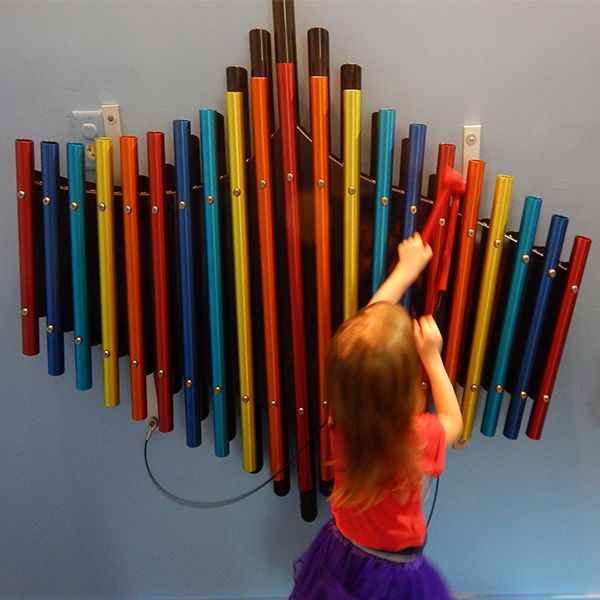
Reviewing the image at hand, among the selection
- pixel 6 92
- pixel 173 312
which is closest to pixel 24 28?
pixel 6 92

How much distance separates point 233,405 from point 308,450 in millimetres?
148

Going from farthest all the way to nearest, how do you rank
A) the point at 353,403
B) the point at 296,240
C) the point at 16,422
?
the point at 16,422 → the point at 296,240 → the point at 353,403

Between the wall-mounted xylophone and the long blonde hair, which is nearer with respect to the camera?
the long blonde hair

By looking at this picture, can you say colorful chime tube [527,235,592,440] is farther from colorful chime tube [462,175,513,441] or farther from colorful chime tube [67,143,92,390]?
colorful chime tube [67,143,92,390]

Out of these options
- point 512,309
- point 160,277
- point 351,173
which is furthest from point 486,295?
point 160,277

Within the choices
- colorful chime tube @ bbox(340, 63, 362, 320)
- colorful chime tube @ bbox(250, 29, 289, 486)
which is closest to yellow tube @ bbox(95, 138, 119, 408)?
colorful chime tube @ bbox(250, 29, 289, 486)

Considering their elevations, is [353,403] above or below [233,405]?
above

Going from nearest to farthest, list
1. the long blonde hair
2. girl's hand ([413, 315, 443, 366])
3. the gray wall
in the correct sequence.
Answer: the long blonde hair → girl's hand ([413, 315, 443, 366]) → the gray wall

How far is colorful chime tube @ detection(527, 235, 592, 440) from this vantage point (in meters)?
0.92

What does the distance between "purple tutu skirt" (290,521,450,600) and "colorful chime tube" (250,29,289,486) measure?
0.67 feet

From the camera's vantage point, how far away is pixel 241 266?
0.96 metres

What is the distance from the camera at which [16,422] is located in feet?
3.84

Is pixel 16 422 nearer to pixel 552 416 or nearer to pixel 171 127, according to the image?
pixel 171 127

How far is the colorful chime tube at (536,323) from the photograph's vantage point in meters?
0.91
